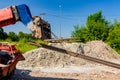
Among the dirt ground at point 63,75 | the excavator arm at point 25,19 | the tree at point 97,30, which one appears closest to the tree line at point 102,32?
the tree at point 97,30

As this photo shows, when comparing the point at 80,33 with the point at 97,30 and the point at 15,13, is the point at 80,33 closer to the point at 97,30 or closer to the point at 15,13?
the point at 97,30

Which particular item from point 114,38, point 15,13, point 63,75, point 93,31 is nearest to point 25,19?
point 15,13

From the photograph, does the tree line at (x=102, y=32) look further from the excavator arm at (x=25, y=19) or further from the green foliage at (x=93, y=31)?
the excavator arm at (x=25, y=19)

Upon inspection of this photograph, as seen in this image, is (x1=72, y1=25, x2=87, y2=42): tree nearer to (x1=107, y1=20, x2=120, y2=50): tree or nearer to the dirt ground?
(x1=107, y1=20, x2=120, y2=50): tree

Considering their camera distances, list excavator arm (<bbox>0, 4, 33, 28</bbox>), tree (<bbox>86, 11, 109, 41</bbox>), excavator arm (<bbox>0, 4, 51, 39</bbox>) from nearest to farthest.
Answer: excavator arm (<bbox>0, 4, 51, 39</bbox>) → excavator arm (<bbox>0, 4, 33, 28</bbox>) → tree (<bbox>86, 11, 109, 41</bbox>)

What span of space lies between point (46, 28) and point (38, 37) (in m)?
0.52

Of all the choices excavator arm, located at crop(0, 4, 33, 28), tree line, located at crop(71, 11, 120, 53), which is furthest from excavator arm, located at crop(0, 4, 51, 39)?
tree line, located at crop(71, 11, 120, 53)

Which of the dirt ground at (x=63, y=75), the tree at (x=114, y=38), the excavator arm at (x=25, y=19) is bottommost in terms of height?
the dirt ground at (x=63, y=75)

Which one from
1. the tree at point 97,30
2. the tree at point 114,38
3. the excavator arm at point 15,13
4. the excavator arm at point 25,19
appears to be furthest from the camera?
the tree at point 97,30

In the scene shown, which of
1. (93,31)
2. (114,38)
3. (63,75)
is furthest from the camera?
(93,31)

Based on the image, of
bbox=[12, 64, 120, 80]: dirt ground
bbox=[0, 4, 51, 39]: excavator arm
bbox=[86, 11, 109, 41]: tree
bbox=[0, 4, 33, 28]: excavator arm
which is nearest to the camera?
bbox=[0, 4, 51, 39]: excavator arm

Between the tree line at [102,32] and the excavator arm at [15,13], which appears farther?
the tree line at [102,32]

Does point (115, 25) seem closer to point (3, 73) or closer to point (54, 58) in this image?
point (54, 58)

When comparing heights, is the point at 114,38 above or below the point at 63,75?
above
